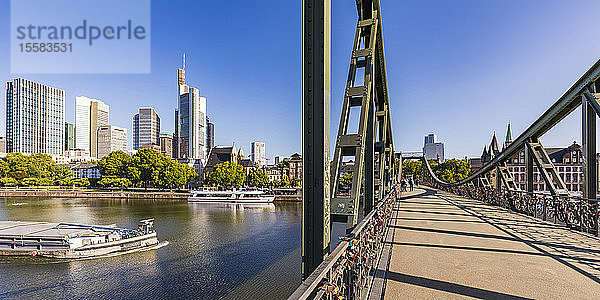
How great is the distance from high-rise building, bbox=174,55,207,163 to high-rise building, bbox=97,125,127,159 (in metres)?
28.7

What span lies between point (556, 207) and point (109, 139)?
195133 millimetres

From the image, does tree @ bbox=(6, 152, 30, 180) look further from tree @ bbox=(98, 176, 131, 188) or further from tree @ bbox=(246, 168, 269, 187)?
tree @ bbox=(246, 168, 269, 187)

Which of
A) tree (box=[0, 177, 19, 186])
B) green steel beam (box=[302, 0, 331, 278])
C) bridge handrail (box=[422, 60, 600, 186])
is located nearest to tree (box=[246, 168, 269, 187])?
tree (box=[0, 177, 19, 186])

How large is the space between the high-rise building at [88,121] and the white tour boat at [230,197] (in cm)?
15560

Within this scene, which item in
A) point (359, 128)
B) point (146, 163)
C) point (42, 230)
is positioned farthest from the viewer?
point (146, 163)

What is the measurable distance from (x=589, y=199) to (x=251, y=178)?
64.7 meters

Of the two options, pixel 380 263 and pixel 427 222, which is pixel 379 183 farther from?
pixel 380 263

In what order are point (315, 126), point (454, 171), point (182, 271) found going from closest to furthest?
point (315, 126) < point (182, 271) < point (454, 171)

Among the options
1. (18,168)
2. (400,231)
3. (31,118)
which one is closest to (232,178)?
(18,168)

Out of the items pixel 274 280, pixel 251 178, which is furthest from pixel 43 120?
pixel 274 280

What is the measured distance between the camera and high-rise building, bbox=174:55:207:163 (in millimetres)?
179750

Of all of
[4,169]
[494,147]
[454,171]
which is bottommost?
[454,171]

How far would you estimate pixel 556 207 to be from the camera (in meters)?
9.34

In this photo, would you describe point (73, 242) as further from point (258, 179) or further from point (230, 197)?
point (258, 179)
